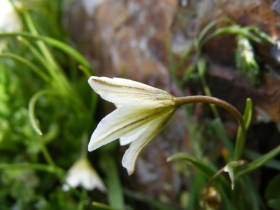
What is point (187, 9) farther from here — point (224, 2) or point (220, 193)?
point (220, 193)

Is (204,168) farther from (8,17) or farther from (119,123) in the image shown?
(8,17)

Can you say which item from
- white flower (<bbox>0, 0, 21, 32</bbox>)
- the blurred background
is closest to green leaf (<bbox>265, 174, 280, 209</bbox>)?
the blurred background

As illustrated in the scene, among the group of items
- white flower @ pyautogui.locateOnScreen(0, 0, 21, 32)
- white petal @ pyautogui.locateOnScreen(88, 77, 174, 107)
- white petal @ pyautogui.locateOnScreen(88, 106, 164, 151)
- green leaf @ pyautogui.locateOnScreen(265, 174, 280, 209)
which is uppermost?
white flower @ pyautogui.locateOnScreen(0, 0, 21, 32)

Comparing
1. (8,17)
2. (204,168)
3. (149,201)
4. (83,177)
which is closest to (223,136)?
(204,168)

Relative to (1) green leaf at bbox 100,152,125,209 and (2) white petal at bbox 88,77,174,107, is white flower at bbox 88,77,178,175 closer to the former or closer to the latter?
(2) white petal at bbox 88,77,174,107

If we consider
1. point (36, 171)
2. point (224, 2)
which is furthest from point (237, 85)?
point (36, 171)

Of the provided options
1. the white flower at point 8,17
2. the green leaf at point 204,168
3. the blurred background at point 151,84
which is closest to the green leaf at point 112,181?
the blurred background at point 151,84
